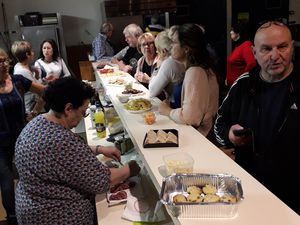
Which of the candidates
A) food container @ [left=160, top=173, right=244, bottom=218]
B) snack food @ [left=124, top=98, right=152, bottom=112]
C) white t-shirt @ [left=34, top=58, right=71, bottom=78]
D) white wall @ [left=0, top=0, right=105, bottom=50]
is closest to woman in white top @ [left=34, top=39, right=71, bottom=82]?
white t-shirt @ [left=34, top=58, right=71, bottom=78]

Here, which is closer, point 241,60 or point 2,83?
point 2,83

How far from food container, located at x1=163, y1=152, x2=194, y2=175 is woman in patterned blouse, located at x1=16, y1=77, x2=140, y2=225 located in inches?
15.2

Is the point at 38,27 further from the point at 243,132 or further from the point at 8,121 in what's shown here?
the point at 243,132

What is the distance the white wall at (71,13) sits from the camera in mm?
7590

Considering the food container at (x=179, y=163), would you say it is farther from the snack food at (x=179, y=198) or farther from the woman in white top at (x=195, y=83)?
the woman in white top at (x=195, y=83)

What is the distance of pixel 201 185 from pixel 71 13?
23.8 feet

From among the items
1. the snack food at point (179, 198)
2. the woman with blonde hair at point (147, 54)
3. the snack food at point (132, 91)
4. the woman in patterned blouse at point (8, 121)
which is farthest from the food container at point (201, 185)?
the woman with blonde hair at point (147, 54)

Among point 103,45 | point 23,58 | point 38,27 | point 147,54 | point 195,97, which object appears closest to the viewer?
point 195,97

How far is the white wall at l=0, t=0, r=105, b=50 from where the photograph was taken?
759 cm

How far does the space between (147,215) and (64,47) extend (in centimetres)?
608

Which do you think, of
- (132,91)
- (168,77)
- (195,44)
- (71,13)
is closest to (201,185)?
(195,44)

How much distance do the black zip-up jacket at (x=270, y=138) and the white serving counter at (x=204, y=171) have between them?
23 centimetres

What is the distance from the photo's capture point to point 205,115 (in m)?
2.36

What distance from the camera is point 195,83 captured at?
7.14 ft
